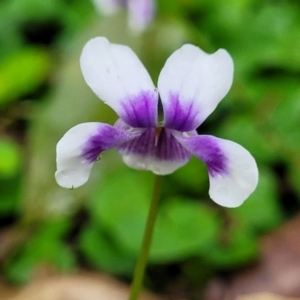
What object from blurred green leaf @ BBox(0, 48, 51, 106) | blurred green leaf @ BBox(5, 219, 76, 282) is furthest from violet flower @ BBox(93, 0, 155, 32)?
blurred green leaf @ BBox(5, 219, 76, 282)

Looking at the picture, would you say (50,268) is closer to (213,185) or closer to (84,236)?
(84,236)

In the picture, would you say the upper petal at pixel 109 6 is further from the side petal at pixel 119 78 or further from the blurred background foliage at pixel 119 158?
the side petal at pixel 119 78

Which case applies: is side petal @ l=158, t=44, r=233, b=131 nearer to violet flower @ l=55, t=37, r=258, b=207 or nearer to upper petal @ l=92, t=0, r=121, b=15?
violet flower @ l=55, t=37, r=258, b=207

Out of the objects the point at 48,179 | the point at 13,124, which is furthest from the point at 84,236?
the point at 13,124

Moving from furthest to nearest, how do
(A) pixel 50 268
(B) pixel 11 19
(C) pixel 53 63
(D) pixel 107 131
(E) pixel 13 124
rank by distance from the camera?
1. (B) pixel 11 19
2. (C) pixel 53 63
3. (E) pixel 13 124
4. (A) pixel 50 268
5. (D) pixel 107 131

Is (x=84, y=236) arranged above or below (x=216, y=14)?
below

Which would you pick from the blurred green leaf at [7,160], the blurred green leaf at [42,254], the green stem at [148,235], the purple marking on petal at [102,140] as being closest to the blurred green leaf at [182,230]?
the blurred green leaf at [42,254]
